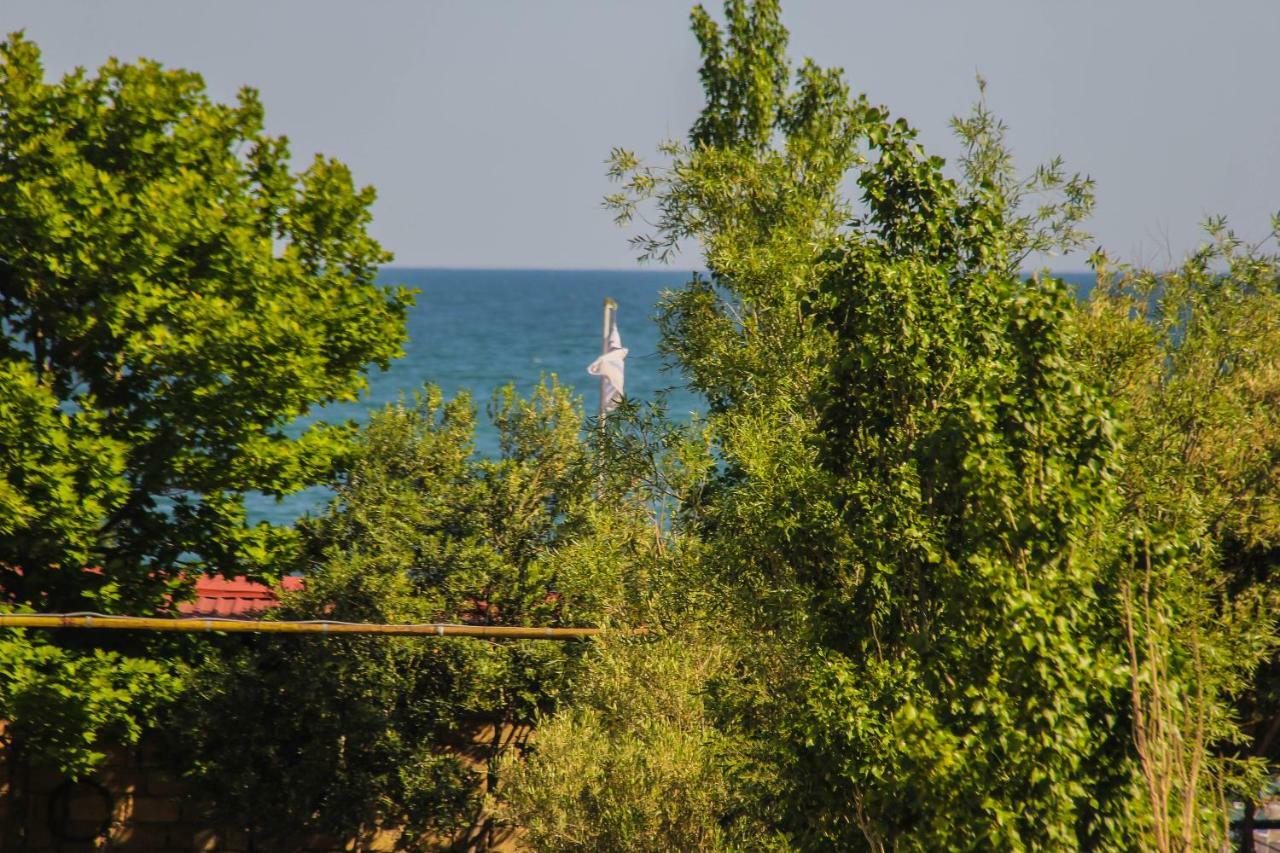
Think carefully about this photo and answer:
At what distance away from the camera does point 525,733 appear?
57.6ft

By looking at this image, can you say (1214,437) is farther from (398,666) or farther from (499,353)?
(499,353)

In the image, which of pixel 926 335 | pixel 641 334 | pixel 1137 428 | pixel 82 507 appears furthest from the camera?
pixel 641 334

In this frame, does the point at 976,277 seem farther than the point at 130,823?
No

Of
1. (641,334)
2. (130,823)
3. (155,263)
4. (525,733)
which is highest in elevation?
(641,334)

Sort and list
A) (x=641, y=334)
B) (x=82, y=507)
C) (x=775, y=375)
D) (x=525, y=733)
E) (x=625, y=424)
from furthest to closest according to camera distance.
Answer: (x=641, y=334) → (x=525, y=733) → (x=625, y=424) → (x=82, y=507) → (x=775, y=375)

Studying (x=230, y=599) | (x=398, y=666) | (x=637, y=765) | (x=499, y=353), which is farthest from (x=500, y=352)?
(x=637, y=765)

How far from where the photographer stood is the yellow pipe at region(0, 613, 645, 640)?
14.2 meters

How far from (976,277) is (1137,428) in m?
3.98

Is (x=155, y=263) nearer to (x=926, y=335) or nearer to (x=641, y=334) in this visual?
(x=926, y=335)

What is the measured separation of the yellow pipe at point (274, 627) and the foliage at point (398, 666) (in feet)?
1.39

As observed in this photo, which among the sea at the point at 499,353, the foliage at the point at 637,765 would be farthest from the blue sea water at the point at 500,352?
the foliage at the point at 637,765

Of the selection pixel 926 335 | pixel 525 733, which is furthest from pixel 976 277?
pixel 525 733

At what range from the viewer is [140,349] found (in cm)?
1442

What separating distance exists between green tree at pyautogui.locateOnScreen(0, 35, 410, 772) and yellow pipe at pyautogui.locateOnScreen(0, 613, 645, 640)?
1.05 ft
